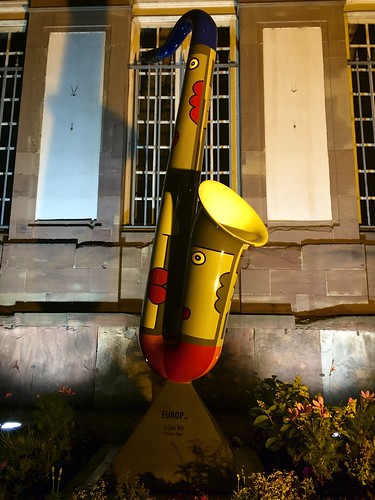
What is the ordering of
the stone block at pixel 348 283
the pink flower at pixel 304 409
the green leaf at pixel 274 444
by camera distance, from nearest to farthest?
the pink flower at pixel 304 409
the green leaf at pixel 274 444
the stone block at pixel 348 283

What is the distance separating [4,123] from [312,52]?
20.5 ft

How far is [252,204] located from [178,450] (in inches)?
188

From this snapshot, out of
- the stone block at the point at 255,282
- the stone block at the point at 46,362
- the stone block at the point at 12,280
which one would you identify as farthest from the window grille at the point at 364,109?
the stone block at the point at 12,280

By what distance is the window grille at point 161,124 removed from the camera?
937cm

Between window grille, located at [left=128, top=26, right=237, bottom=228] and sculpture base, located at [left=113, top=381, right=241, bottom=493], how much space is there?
4475 mm

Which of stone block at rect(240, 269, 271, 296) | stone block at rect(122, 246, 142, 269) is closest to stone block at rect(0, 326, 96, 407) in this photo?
stone block at rect(122, 246, 142, 269)

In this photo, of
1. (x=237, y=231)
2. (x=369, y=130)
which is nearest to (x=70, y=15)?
(x=369, y=130)

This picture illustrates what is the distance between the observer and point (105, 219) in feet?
28.6

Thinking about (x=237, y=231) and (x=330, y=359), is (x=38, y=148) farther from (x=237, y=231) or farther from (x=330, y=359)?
(x=330, y=359)

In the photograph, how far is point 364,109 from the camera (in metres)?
9.64

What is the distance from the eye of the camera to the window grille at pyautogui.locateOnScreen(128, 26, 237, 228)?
937 centimetres

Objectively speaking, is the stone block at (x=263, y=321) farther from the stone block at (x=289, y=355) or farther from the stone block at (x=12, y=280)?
the stone block at (x=12, y=280)

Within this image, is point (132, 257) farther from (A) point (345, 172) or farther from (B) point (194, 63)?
(A) point (345, 172)

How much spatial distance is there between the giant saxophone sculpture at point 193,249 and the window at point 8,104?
4988 mm
